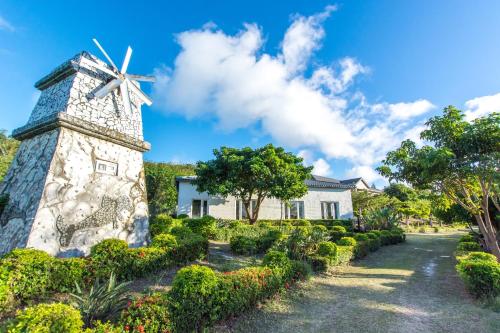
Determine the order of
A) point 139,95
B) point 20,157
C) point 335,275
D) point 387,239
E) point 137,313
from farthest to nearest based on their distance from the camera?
point 387,239 < point 139,95 < point 335,275 < point 20,157 < point 137,313

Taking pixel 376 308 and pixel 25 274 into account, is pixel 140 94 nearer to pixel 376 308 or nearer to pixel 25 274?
pixel 25 274

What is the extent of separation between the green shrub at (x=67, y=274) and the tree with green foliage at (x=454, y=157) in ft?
34.4

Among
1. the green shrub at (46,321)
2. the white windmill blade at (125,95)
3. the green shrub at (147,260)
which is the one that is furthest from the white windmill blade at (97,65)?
the green shrub at (46,321)

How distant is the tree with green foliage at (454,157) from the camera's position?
26.5 feet

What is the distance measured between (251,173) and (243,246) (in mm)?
7683

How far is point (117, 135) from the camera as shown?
8.62m

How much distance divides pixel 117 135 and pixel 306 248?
892cm

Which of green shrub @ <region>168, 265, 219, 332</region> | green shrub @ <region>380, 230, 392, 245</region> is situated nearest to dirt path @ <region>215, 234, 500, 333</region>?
green shrub @ <region>168, 265, 219, 332</region>

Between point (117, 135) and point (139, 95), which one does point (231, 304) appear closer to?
point (117, 135)

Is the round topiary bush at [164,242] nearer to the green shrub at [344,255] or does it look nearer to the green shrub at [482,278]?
the green shrub at [344,255]

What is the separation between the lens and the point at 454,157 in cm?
868

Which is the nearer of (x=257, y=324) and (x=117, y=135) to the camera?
(x=257, y=324)

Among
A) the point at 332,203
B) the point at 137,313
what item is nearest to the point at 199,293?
the point at 137,313

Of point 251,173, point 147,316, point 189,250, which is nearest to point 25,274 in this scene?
point 147,316
